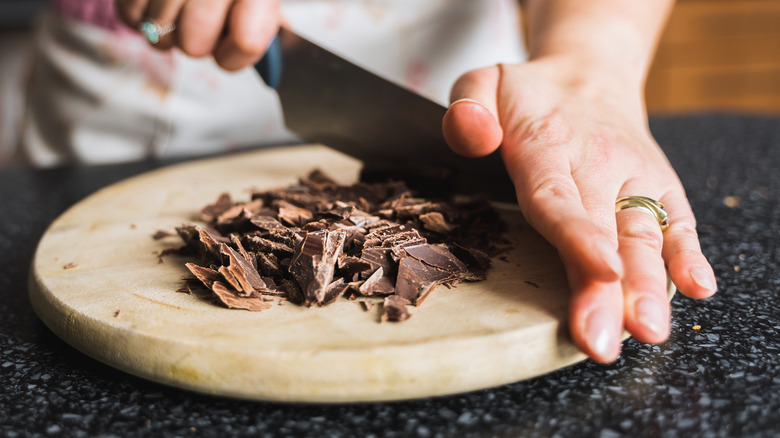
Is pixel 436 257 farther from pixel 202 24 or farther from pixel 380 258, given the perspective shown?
pixel 202 24

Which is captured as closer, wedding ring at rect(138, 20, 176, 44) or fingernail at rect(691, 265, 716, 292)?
fingernail at rect(691, 265, 716, 292)

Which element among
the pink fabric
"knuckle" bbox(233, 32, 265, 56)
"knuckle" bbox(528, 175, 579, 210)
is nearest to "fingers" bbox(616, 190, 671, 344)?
"knuckle" bbox(528, 175, 579, 210)

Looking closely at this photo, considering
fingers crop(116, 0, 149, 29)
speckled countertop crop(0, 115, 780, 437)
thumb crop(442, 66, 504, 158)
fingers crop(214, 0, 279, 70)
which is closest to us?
speckled countertop crop(0, 115, 780, 437)

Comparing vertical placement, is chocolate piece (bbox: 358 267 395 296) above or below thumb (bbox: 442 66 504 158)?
below

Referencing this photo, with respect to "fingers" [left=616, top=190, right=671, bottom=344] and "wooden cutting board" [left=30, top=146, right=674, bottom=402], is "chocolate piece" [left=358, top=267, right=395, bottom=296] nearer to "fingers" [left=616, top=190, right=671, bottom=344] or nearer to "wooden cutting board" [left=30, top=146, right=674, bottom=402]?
"wooden cutting board" [left=30, top=146, right=674, bottom=402]

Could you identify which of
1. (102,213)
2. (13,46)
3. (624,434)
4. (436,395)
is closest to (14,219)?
(102,213)

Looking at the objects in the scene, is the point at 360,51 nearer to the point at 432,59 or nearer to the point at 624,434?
the point at 432,59

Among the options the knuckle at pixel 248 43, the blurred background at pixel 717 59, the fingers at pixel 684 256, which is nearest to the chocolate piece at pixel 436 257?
the fingers at pixel 684 256
